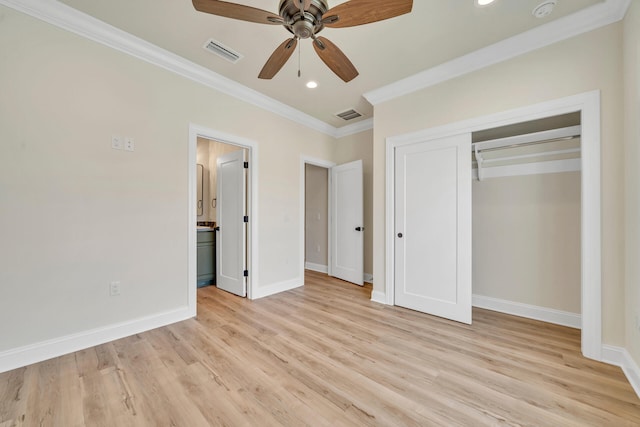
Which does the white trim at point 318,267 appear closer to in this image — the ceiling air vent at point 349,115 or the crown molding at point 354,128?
the crown molding at point 354,128

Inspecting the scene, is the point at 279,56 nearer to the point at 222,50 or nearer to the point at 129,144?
the point at 222,50

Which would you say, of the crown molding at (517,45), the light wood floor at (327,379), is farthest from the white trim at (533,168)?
the light wood floor at (327,379)

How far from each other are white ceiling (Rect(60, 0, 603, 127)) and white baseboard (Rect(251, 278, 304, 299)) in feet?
8.87

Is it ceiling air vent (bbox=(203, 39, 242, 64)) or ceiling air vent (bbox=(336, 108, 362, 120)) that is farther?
ceiling air vent (bbox=(336, 108, 362, 120))

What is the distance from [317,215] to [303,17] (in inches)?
154

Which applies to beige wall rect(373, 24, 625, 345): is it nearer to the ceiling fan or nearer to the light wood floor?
the light wood floor

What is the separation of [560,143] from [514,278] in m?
1.53

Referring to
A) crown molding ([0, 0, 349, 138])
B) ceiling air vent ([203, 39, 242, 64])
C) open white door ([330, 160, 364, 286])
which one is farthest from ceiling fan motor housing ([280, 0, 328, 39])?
open white door ([330, 160, 364, 286])

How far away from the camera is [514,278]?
298 cm

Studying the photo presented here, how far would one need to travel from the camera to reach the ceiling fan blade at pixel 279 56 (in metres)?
1.80

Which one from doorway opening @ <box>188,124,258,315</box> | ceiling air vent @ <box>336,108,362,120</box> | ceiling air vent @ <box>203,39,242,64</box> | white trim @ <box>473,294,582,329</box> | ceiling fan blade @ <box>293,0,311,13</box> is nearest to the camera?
ceiling fan blade @ <box>293,0,311,13</box>

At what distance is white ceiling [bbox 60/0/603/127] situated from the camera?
2043 millimetres

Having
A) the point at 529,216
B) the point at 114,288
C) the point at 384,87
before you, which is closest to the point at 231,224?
the point at 114,288

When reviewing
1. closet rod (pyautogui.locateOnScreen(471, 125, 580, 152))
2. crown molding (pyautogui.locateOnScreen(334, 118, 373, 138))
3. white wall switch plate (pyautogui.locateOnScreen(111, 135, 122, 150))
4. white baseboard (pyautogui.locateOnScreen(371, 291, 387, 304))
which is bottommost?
white baseboard (pyautogui.locateOnScreen(371, 291, 387, 304))
